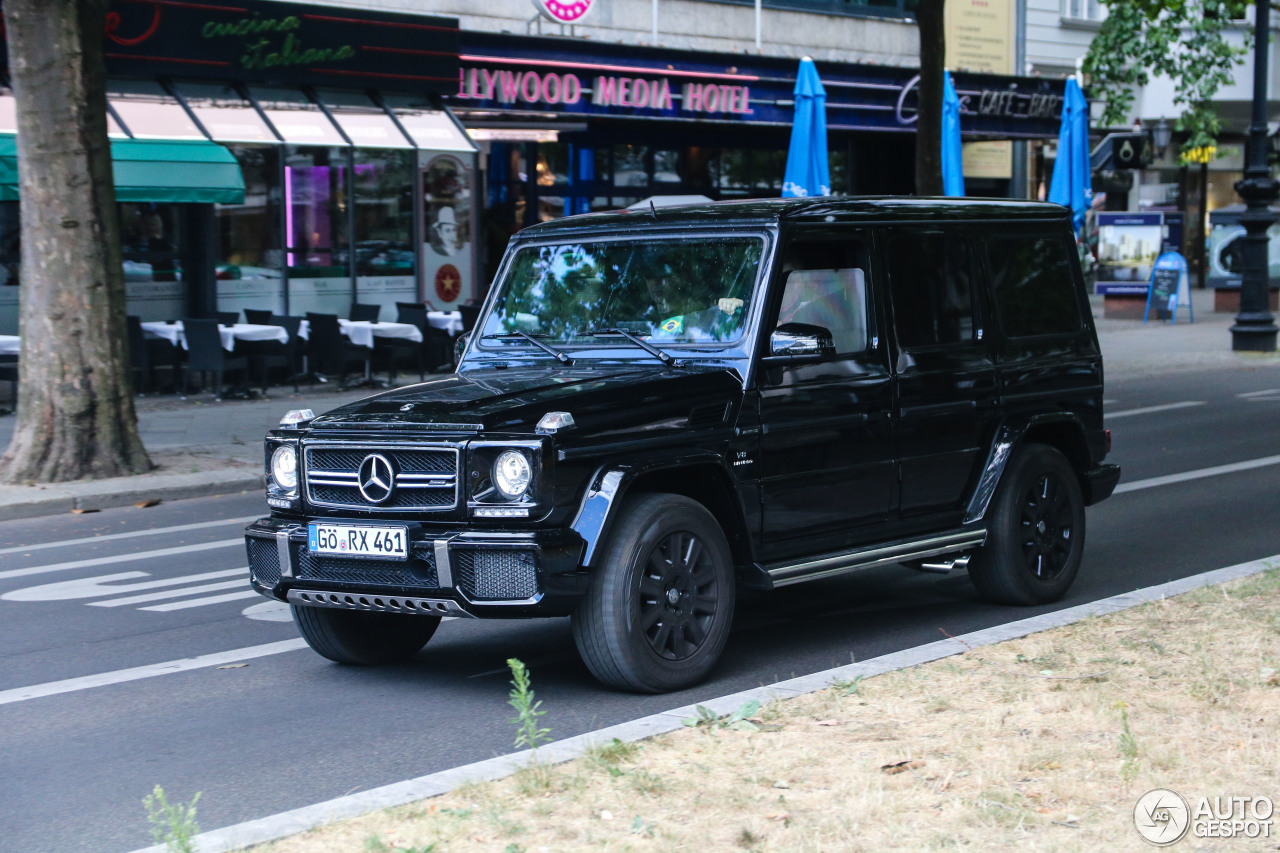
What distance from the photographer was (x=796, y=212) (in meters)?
6.95

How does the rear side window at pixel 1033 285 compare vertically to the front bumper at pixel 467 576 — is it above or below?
above

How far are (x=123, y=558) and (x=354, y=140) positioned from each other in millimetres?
11717

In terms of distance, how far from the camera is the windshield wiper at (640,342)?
22.2 ft

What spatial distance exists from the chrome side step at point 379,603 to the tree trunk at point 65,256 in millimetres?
7292

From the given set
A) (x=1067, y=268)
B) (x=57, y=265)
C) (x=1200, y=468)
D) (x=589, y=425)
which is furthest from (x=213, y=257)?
(x=589, y=425)

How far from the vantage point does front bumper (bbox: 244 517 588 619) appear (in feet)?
19.1

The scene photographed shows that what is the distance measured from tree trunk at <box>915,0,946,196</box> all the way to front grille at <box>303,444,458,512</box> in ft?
48.1

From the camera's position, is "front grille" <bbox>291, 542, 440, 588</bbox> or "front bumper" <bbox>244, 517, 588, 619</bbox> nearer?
"front bumper" <bbox>244, 517, 588, 619</bbox>

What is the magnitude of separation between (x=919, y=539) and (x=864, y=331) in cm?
98

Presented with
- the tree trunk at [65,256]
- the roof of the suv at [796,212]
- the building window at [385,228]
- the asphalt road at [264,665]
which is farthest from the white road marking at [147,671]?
the building window at [385,228]

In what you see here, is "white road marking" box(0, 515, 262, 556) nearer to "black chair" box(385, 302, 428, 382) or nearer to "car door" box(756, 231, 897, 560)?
"car door" box(756, 231, 897, 560)

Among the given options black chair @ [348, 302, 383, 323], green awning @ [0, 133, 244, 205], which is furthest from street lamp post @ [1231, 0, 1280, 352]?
green awning @ [0, 133, 244, 205]

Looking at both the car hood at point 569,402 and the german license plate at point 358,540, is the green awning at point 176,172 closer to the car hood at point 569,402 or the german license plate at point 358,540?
the car hood at point 569,402

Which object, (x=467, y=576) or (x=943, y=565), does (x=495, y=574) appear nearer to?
(x=467, y=576)
